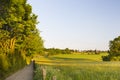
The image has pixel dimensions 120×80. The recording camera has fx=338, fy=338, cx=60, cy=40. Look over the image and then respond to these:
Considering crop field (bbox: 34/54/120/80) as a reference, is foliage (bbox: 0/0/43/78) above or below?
above

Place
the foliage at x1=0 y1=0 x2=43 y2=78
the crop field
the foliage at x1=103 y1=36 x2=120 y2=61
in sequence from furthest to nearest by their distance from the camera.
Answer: the foliage at x1=103 y1=36 x2=120 y2=61, the foliage at x1=0 y1=0 x2=43 y2=78, the crop field

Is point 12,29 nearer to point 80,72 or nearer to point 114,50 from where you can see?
point 80,72

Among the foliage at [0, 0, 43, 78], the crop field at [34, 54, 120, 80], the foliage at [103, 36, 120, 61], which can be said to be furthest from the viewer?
the foliage at [103, 36, 120, 61]

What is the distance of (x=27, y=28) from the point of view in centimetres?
6234

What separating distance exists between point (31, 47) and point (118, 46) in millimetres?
37171

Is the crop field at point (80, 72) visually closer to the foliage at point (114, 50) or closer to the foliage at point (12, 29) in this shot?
the foliage at point (12, 29)

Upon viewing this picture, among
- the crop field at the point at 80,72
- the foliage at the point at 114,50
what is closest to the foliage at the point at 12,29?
the crop field at the point at 80,72

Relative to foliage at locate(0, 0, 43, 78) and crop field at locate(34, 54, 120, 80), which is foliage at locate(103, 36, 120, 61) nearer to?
foliage at locate(0, 0, 43, 78)

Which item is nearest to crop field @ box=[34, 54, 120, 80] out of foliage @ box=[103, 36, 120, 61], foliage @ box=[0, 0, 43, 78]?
foliage @ box=[0, 0, 43, 78]

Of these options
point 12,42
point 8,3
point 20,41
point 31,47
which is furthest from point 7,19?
point 31,47

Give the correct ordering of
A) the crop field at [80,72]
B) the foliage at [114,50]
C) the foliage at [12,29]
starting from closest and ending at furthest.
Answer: the crop field at [80,72]
the foliage at [12,29]
the foliage at [114,50]

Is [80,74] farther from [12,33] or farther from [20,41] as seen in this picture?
[20,41]

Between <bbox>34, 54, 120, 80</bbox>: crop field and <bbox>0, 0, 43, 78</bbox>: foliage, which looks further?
<bbox>0, 0, 43, 78</bbox>: foliage

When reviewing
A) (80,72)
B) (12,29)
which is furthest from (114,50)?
(80,72)
